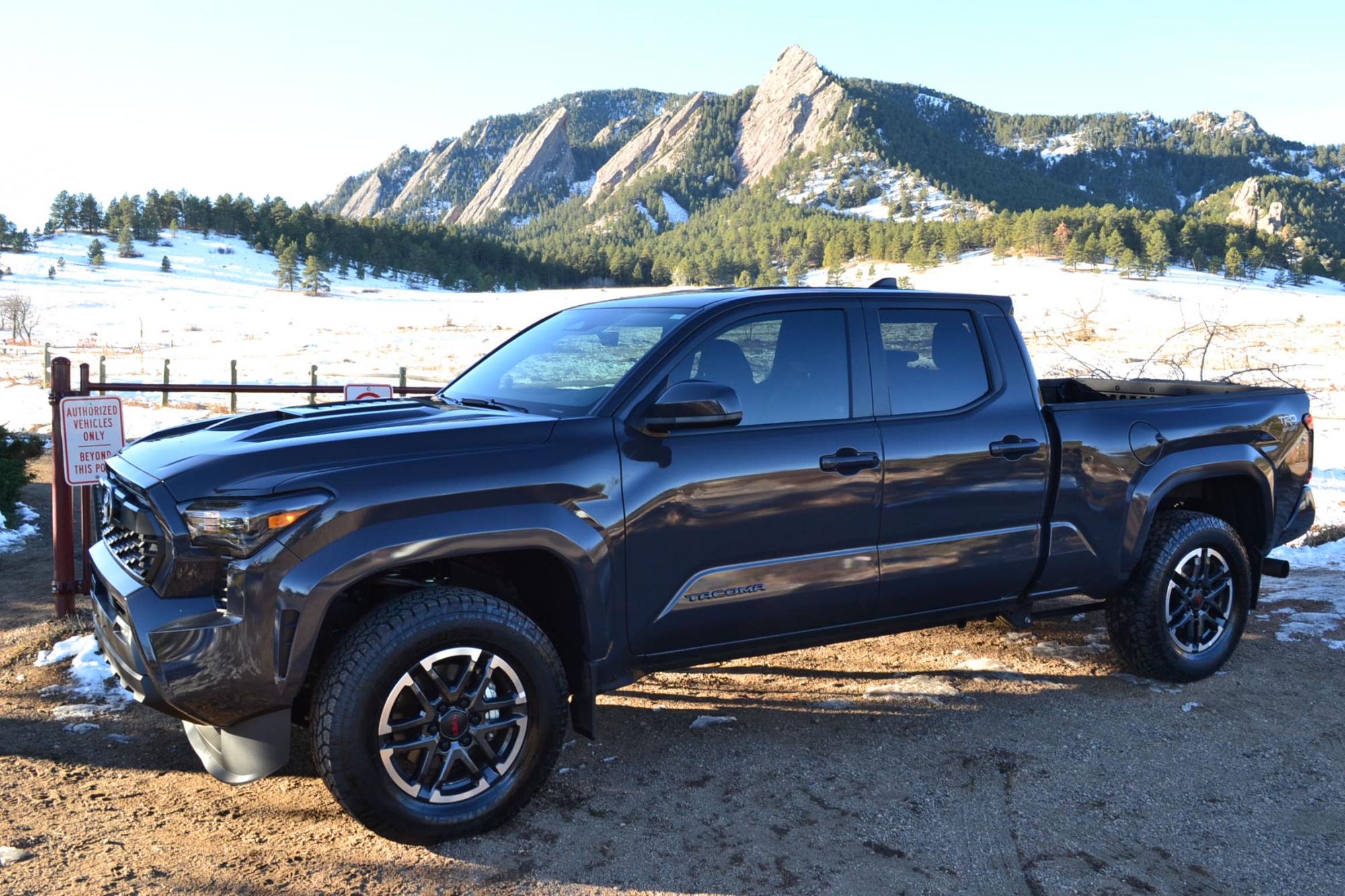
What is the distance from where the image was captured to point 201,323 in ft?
189

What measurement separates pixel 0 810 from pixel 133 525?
49.4 inches

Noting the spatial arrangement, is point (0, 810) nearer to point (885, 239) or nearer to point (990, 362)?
point (990, 362)

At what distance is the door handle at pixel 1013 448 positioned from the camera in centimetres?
443

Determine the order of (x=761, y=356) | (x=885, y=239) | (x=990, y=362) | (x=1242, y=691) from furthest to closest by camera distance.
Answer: (x=885, y=239) < (x=1242, y=691) < (x=990, y=362) < (x=761, y=356)

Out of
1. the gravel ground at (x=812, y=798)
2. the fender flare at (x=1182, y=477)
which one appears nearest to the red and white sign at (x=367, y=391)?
the gravel ground at (x=812, y=798)

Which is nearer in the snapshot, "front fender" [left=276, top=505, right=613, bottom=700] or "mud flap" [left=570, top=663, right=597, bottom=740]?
"front fender" [left=276, top=505, right=613, bottom=700]

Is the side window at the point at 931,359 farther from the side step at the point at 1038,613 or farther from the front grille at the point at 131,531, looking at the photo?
the front grille at the point at 131,531

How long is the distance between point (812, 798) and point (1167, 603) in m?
2.35

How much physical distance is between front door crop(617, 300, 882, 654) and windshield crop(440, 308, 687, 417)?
237mm

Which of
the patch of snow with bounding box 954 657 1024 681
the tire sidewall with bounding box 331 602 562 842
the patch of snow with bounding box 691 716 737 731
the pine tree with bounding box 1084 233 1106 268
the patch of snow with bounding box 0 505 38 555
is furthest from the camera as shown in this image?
the pine tree with bounding box 1084 233 1106 268

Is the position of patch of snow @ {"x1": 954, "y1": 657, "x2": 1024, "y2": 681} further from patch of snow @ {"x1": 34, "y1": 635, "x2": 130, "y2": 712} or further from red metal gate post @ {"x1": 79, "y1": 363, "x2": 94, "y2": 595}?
red metal gate post @ {"x1": 79, "y1": 363, "x2": 94, "y2": 595}

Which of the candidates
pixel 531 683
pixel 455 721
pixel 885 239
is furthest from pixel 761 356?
pixel 885 239

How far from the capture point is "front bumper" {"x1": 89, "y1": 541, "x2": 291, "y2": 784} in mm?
3096

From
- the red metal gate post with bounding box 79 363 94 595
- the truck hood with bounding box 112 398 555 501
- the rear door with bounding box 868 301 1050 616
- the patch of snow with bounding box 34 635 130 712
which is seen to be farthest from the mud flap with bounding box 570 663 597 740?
the red metal gate post with bounding box 79 363 94 595
